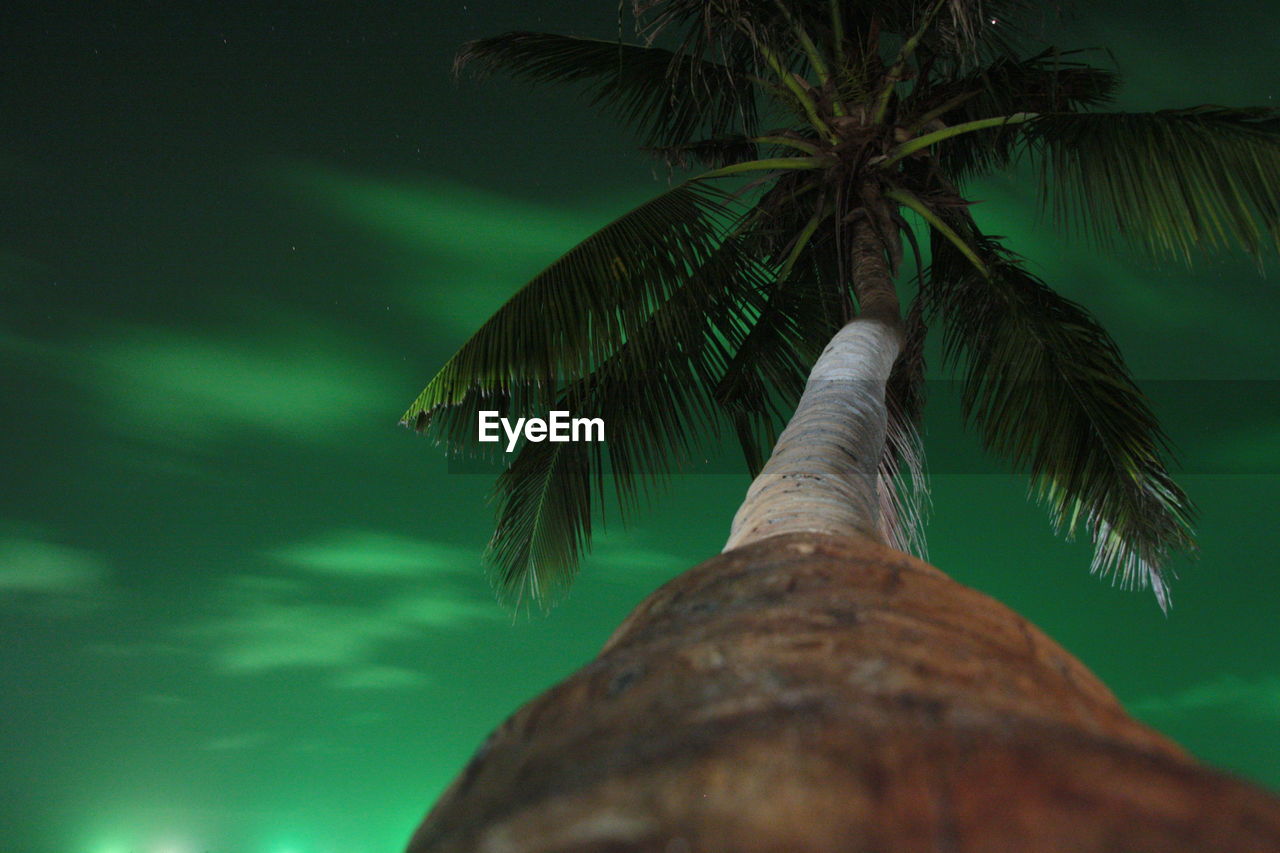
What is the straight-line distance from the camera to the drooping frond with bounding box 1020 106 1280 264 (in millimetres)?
4152

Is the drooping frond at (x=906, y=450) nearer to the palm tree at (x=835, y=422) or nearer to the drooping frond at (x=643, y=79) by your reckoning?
the palm tree at (x=835, y=422)

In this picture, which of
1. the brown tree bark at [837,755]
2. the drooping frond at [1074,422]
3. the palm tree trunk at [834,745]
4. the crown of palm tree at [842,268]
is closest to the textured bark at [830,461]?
the palm tree trunk at [834,745]

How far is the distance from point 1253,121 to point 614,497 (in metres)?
3.97

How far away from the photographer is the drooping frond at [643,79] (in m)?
6.19

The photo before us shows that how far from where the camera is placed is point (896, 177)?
4.98 meters

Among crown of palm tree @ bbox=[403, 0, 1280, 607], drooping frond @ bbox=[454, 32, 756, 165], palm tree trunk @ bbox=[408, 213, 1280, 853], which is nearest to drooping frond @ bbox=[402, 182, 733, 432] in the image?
crown of palm tree @ bbox=[403, 0, 1280, 607]

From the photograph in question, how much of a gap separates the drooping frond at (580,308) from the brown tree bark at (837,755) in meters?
3.87

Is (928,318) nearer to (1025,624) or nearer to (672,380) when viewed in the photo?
(672,380)

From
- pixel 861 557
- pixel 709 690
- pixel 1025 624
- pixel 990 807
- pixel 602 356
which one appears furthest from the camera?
pixel 602 356

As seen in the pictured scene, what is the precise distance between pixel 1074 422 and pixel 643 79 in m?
3.83

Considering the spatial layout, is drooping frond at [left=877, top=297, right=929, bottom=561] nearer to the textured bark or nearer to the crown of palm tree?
the crown of palm tree

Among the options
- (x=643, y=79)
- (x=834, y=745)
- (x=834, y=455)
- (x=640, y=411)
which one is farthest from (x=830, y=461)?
(x=643, y=79)

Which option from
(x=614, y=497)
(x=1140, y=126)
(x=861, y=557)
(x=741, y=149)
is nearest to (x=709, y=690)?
(x=861, y=557)

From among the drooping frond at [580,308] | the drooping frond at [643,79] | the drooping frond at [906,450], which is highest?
the drooping frond at [643,79]
